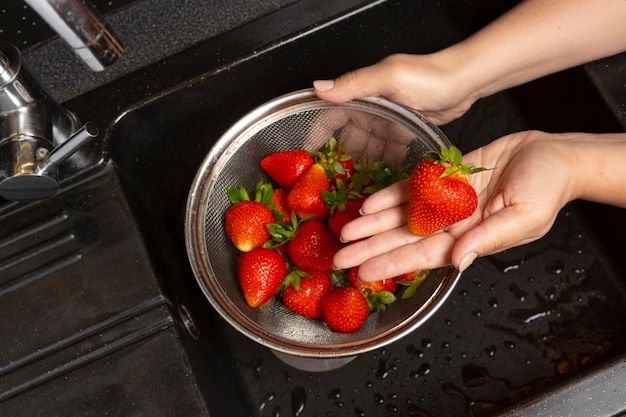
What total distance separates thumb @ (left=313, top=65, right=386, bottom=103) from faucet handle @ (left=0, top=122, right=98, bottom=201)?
0.30 meters

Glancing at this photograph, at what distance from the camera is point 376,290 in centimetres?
85

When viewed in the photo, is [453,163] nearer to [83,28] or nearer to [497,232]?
[497,232]

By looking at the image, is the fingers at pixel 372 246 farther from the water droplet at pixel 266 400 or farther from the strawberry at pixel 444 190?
the water droplet at pixel 266 400

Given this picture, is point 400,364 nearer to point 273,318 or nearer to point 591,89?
point 273,318

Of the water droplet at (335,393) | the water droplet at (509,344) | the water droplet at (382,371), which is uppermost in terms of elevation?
the water droplet at (335,393)

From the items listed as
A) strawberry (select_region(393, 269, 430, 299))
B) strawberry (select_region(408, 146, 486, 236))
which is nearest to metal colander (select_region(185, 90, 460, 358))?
strawberry (select_region(393, 269, 430, 299))

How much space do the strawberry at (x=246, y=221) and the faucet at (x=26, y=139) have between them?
8.6 inches

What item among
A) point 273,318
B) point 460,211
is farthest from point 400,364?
point 460,211

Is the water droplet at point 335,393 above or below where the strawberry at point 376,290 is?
below

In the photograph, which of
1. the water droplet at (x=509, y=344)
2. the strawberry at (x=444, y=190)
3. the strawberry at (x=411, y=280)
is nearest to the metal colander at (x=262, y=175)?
the strawberry at (x=411, y=280)

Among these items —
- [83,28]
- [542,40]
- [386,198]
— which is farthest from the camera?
[542,40]

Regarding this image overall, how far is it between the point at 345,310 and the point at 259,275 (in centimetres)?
13

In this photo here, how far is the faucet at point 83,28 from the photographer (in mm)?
645

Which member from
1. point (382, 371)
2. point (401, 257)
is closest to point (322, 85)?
point (401, 257)
